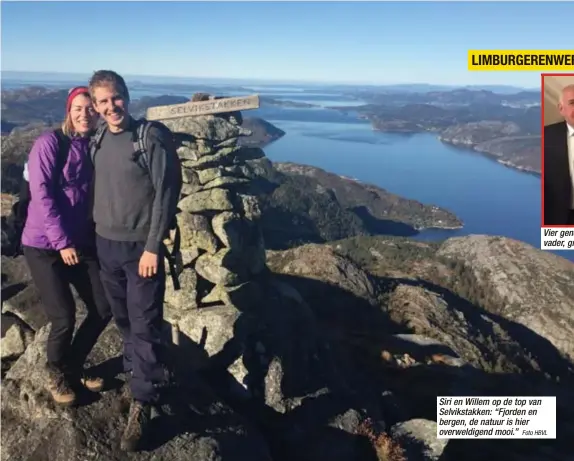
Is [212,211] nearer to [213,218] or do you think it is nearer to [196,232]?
[213,218]

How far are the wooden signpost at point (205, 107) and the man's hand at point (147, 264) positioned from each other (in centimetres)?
775

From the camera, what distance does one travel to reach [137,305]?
6.68m

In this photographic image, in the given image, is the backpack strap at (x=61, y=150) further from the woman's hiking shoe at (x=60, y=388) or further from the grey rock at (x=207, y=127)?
the grey rock at (x=207, y=127)

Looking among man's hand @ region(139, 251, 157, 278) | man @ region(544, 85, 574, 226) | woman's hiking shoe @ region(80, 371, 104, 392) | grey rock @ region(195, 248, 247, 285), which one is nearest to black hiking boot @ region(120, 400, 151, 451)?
woman's hiking shoe @ region(80, 371, 104, 392)

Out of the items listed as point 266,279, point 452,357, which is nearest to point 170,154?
point 266,279

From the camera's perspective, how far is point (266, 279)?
48.0ft

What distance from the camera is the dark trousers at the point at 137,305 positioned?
650cm

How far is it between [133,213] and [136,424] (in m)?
3.02

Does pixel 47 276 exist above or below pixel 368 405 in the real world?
above

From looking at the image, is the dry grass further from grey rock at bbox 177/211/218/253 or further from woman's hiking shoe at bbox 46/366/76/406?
woman's hiking shoe at bbox 46/366/76/406

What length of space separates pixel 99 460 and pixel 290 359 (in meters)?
5.77

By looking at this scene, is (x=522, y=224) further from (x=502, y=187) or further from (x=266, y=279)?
(x=266, y=279)

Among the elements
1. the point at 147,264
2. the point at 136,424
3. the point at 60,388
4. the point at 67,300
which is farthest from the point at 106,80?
→ the point at 136,424

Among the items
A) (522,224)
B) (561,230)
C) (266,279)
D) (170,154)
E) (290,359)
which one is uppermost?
(170,154)
